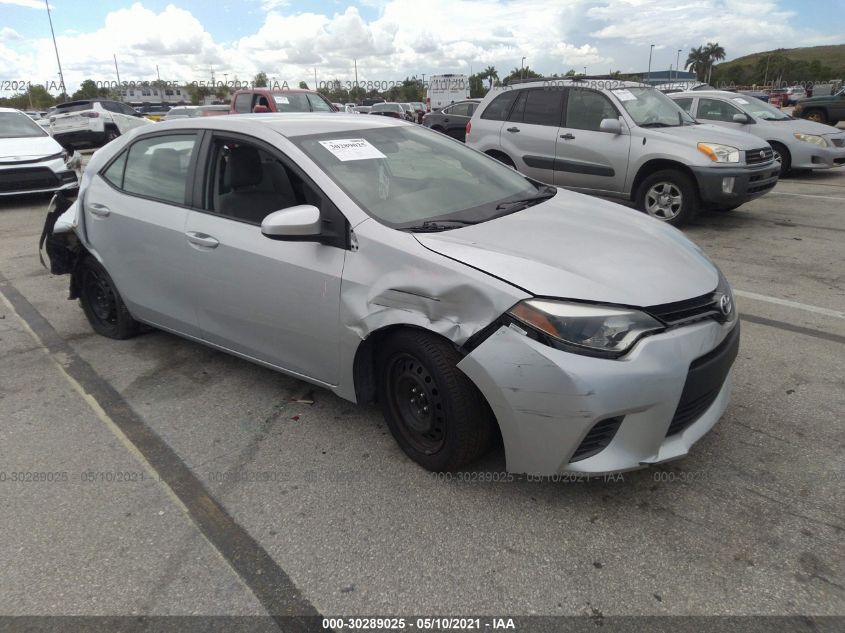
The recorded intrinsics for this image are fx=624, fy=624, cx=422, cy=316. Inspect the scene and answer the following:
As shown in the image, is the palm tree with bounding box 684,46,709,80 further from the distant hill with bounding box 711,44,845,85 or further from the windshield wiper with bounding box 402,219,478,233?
the windshield wiper with bounding box 402,219,478,233

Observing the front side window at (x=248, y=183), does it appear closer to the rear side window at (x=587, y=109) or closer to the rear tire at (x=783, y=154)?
the rear side window at (x=587, y=109)

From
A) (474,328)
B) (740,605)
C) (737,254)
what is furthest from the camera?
(737,254)

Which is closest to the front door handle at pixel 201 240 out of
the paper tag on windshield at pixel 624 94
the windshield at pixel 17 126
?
the paper tag on windshield at pixel 624 94

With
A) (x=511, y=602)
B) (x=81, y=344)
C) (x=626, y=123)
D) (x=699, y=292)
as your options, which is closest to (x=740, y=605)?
(x=511, y=602)

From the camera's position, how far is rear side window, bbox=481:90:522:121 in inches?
343

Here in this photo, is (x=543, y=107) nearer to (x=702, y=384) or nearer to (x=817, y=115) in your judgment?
(x=702, y=384)

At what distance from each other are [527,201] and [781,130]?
9438 mm

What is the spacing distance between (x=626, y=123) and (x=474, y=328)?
613 cm

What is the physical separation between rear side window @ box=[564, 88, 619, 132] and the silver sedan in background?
3.70 m

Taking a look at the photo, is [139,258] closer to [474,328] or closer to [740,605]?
[474,328]

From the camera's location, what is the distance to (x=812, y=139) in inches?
422

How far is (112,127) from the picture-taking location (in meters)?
18.2

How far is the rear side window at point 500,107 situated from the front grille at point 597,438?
708 centimetres

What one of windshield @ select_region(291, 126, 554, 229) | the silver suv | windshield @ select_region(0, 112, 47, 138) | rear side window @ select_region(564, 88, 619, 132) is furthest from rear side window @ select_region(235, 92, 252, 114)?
windshield @ select_region(291, 126, 554, 229)
